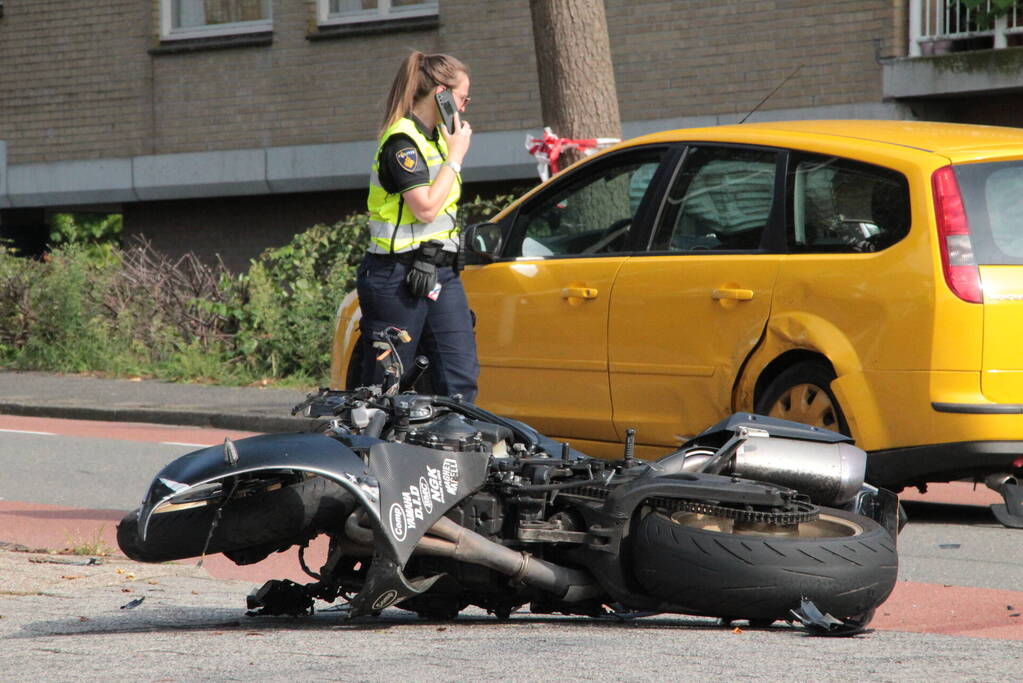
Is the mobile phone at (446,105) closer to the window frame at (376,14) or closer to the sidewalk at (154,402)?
the sidewalk at (154,402)

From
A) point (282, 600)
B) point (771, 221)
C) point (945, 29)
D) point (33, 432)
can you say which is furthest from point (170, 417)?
point (282, 600)

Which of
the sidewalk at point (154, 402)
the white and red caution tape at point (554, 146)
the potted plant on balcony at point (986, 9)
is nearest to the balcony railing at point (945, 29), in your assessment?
the potted plant on balcony at point (986, 9)

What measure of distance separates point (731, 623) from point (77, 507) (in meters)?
4.67

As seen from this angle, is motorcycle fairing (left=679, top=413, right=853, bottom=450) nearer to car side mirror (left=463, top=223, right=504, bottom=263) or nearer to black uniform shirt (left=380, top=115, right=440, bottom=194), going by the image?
black uniform shirt (left=380, top=115, right=440, bottom=194)

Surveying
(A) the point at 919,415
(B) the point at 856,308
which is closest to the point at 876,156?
(B) the point at 856,308

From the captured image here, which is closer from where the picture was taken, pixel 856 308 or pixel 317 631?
pixel 317 631

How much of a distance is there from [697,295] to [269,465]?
3357 millimetres

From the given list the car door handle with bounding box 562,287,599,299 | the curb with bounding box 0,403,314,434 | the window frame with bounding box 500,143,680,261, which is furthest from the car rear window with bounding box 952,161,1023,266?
the curb with bounding box 0,403,314,434

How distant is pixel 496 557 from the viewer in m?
4.31

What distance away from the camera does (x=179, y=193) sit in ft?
68.8

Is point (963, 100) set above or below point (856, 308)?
above

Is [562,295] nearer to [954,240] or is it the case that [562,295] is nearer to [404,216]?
[404,216]

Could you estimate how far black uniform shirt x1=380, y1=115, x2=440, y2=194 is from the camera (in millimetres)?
6238

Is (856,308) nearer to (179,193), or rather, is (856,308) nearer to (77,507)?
(77,507)
